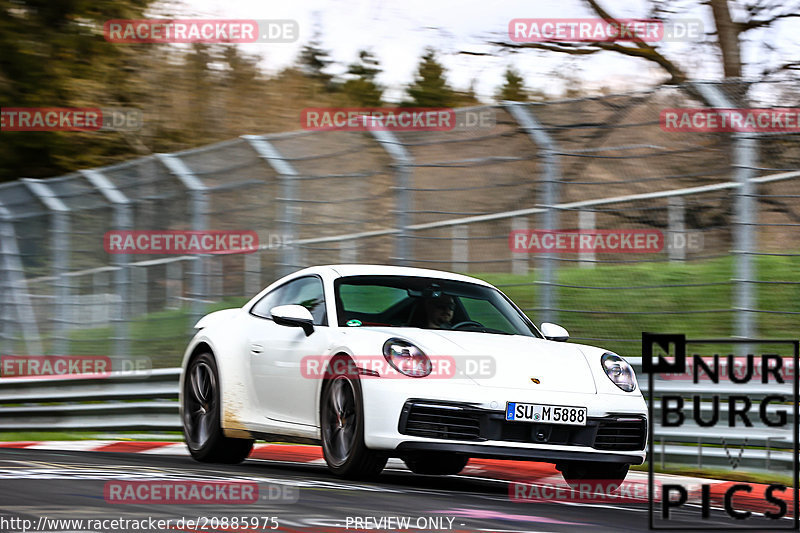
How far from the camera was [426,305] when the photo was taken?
328 inches

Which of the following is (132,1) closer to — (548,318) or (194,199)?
(194,199)

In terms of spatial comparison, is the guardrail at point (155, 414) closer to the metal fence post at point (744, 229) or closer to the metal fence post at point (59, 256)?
the metal fence post at point (744, 229)

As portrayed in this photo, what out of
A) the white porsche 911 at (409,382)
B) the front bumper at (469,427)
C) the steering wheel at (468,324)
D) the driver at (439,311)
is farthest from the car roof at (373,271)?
the front bumper at (469,427)

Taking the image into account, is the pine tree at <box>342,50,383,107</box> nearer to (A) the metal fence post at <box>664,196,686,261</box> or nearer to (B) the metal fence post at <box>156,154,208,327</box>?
(B) the metal fence post at <box>156,154,208,327</box>

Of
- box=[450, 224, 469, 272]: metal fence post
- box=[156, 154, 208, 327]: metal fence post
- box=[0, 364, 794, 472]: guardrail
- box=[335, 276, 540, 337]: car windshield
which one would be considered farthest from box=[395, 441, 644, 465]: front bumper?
box=[156, 154, 208, 327]: metal fence post

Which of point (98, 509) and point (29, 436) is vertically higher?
point (98, 509)

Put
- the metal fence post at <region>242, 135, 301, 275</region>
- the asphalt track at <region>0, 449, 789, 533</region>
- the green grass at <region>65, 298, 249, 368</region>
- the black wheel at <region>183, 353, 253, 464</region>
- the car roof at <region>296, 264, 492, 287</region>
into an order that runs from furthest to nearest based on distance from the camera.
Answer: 1. the green grass at <region>65, 298, 249, 368</region>
2. the metal fence post at <region>242, 135, 301, 275</region>
3. the black wheel at <region>183, 353, 253, 464</region>
4. the car roof at <region>296, 264, 492, 287</region>
5. the asphalt track at <region>0, 449, 789, 533</region>

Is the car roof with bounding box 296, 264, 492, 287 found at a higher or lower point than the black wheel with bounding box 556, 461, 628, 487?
higher

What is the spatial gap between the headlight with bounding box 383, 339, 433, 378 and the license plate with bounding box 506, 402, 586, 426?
50cm

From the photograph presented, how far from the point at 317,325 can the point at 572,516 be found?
2.53 meters

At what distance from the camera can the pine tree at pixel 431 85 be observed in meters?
18.2

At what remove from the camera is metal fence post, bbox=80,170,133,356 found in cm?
1391

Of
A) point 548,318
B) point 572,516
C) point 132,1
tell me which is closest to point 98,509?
point 572,516

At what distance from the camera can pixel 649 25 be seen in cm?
1568
